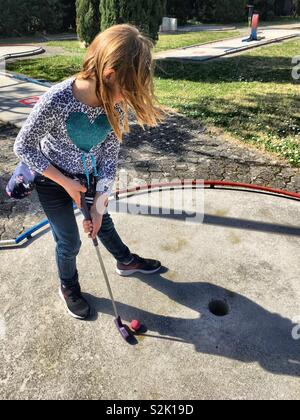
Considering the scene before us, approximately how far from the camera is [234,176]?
4.91m

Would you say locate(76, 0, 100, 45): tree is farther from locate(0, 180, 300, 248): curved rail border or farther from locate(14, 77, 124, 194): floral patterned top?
locate(14, 77, 124, 194): floral patterned top

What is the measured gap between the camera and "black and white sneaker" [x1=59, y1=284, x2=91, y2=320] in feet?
9.30

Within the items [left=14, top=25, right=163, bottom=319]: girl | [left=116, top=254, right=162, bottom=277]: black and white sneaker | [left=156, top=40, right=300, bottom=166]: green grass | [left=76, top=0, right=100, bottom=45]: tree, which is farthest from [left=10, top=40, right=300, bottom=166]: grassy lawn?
[left=14, top=25, right=163, bottom=319]: girl

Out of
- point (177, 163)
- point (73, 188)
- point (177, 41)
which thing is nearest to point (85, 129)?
point (73, 188)

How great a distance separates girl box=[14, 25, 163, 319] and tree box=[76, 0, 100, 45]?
991 centimetres

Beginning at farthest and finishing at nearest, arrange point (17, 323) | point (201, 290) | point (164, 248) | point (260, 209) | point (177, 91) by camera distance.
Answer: point (177, 91), point (260, 209), point (164, 248), point (201, 290), point (17, 323)

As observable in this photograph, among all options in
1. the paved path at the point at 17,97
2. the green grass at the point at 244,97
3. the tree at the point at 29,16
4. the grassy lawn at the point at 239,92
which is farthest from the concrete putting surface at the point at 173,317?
the tree at the point at 29,16

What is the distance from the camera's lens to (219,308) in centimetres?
294

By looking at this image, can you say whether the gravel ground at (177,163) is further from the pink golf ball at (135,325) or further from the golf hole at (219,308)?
the golf hole at (219,308)

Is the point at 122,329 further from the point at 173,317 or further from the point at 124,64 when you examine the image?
the point at 124,64

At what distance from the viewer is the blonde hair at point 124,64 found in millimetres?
1786
